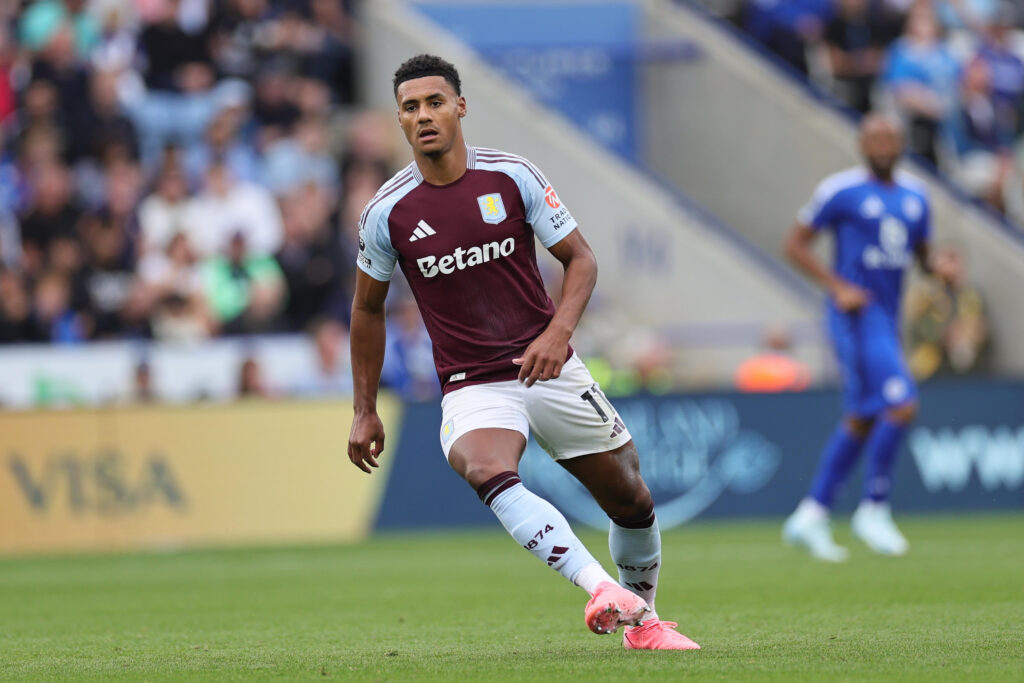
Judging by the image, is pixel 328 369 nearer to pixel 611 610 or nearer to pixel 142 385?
pixel 142 385

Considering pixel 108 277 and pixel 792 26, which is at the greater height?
pixel 792 26

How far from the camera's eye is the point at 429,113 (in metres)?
6.49

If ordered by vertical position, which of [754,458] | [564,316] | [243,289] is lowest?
[754,458]

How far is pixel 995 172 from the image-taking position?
20.5m

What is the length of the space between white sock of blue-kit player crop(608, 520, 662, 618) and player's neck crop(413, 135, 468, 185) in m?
1.48

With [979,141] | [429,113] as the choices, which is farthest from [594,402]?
[979,141]

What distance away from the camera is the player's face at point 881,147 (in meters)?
11.7

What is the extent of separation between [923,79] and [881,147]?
8.88 meters

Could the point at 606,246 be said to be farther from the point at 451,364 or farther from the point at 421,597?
the point at 451,364

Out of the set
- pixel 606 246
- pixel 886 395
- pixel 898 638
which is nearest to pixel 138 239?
pixel 606 246

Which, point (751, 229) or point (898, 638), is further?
point (751, 229)

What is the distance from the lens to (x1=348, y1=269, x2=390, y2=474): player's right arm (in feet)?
22.3

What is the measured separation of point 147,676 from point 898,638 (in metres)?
2.89

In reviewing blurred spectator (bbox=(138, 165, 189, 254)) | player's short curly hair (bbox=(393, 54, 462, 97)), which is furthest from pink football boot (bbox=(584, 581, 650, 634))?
blurred spectator (bbox=(138, 165, 189, 254))
